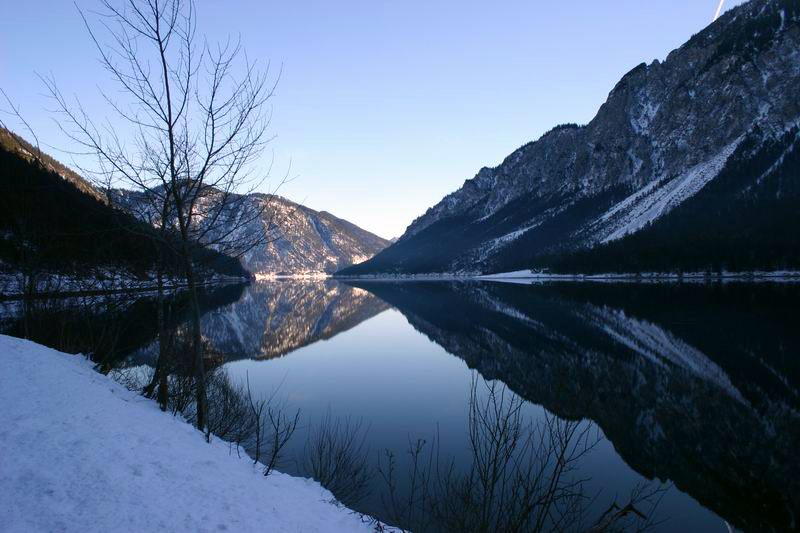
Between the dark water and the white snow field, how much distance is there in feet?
9.14


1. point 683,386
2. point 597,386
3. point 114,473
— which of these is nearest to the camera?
point 114,473

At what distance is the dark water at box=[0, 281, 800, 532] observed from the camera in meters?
11.1

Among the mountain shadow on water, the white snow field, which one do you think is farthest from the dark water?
the white snow field

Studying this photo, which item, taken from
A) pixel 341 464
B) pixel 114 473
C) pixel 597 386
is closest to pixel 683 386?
pixel 597 386

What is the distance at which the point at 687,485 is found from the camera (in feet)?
37.0

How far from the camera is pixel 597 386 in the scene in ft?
47.6

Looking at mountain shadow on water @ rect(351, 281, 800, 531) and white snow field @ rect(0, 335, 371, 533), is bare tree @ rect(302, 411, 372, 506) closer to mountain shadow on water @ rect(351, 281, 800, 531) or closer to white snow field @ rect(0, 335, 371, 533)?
white snow field @ rect(0, 335, 371, 533)

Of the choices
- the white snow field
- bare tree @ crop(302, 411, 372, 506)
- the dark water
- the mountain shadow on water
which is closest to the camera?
the white snow field

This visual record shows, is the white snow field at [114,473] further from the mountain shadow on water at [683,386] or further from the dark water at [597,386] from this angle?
the mountain shadow on water at [683,386]

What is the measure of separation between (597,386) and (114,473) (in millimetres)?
13547

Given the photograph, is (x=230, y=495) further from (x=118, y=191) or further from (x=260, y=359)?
(x=260, y=359)

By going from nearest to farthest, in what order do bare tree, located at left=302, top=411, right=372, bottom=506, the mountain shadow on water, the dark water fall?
bare tree, located at left=302, top=411, right=372, bottom=506
the dark water
the mountain shadow on water

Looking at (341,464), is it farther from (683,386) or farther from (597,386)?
(683,386)

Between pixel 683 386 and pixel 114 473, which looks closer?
pixel 114 473
